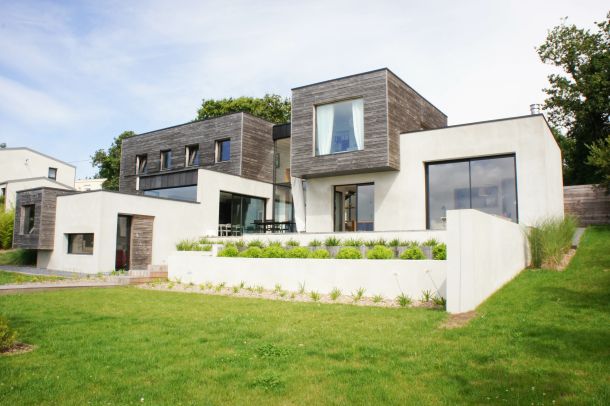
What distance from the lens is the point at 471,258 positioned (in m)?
7.58

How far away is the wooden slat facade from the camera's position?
18312 millimetres

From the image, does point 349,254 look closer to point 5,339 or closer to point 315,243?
point 315,243

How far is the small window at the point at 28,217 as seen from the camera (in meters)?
18.9

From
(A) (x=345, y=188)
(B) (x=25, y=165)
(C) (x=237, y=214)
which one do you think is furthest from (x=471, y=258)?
(B) (x=25, y=165)

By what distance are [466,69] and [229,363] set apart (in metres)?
13.2

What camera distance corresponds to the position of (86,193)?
54.6 feet

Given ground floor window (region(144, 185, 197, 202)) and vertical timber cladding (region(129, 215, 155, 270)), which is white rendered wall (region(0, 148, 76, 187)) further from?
vertical timber cladding (region(129, 215, 155, 270))

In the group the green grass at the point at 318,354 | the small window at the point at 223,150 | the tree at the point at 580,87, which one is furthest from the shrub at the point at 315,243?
the tree at the point at 580,87

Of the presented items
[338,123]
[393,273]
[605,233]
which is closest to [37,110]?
[338,123]

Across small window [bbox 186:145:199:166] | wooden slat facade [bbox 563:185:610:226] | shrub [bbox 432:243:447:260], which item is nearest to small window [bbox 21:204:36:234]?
small window [bbox 186:145:199:166]

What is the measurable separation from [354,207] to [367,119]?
367cm

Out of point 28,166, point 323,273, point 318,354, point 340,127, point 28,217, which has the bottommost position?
point 318,354

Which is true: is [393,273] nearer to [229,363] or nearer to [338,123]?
[229,363]

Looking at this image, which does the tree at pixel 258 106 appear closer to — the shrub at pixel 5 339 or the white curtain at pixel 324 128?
the white curtain at pixel 324 128
